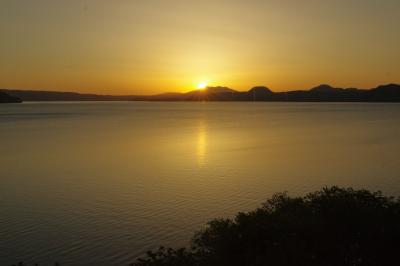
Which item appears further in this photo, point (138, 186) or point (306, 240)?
point (138, 186)

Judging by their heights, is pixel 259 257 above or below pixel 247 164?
above

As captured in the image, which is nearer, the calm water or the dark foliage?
the dark foliage

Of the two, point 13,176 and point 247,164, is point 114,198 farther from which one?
point 247,164

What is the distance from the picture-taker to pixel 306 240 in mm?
13680

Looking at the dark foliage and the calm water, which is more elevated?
the dark foliage

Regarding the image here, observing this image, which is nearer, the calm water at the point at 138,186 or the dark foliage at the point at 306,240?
the dark foliage at the point at 306,240

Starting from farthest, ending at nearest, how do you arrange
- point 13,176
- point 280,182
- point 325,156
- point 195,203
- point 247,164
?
point 325,156
point 247,164
point 13,176
point 280,182
point 195,203

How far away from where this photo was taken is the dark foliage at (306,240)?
13.0 meters

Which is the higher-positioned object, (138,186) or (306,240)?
(306,240)

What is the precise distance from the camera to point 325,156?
5022 centimetres

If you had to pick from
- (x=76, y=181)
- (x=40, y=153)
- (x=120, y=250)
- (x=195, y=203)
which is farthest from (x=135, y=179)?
(x=40, y=153)

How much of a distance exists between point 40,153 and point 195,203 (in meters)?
31.3

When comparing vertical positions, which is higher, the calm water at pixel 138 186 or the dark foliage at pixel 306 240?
the dark foliage at pixel 306 240

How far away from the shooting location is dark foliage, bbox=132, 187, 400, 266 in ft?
42.7
